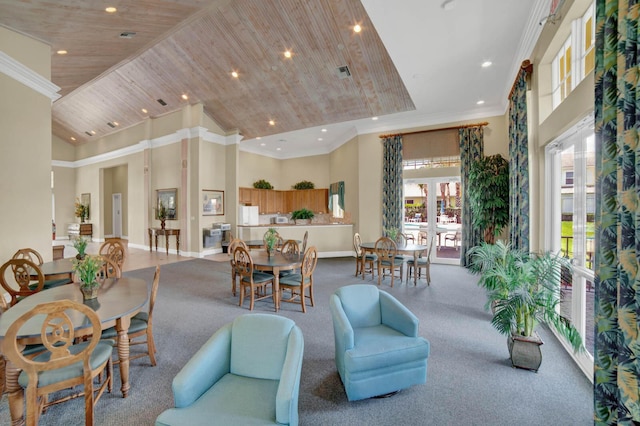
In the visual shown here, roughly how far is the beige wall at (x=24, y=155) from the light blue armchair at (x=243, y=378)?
4.75 meters

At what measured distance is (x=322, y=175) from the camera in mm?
10953

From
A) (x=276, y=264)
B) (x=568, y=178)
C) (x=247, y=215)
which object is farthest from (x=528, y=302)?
(x=247, y=215)

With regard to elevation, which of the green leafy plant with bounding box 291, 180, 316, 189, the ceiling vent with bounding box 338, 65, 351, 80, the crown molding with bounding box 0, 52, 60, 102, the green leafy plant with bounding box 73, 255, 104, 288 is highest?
the ceiling vent with bounding box 338, 65, 351, 80

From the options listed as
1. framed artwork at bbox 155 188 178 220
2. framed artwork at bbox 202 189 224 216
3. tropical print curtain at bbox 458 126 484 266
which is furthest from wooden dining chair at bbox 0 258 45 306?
tropical print curtain at bbox 458 126 484 266

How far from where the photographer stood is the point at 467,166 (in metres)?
6.86

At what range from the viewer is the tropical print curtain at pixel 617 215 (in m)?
1.38

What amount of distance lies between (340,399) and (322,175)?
9264 millimetres

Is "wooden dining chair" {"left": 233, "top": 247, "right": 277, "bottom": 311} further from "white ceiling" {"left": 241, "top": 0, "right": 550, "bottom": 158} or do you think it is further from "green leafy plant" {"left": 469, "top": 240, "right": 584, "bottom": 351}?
"white ceiling" {"left": 241, "top": 0, "right": 550, "bottom": 158}

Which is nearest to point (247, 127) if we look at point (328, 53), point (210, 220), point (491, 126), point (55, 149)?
point (210, 220)

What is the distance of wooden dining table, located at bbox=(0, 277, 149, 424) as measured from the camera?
1.75 meters

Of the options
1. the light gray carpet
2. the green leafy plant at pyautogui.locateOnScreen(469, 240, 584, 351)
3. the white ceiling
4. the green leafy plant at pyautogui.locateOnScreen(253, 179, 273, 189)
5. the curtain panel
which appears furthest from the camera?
the green leafy plant at pyautogui.locateOnScreen(253, 179, 273, 189)

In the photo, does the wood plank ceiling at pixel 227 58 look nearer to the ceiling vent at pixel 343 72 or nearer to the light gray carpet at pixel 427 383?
the ceiling vent at pixel 343 72

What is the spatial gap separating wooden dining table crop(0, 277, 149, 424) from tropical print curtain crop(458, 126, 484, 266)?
6790mm

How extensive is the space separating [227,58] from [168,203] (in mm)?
5317
